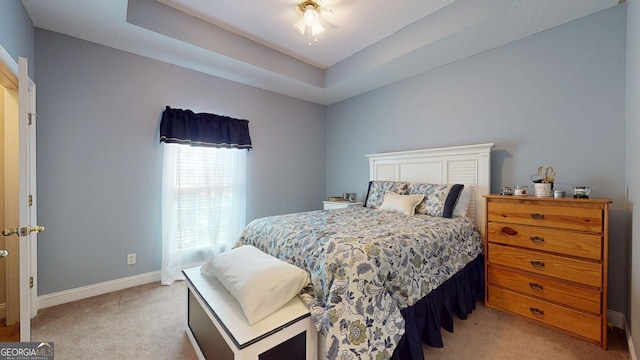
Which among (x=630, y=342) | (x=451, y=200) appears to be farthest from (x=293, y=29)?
(x=630, y=342)

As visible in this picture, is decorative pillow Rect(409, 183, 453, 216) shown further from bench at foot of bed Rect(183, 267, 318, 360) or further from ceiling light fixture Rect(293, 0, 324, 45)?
ceiling light fixture Rect(293, 0, 324, 45)

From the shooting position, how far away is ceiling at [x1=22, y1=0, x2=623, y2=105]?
2.13 meters

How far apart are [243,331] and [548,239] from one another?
231 centimetres

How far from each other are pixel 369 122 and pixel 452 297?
2.67 metres

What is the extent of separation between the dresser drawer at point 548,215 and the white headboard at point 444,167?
271 millimetres

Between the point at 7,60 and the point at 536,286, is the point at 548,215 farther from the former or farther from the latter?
the point at 7,60

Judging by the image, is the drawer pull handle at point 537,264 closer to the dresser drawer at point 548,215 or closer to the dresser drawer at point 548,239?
the dresser drawer at point 548,239

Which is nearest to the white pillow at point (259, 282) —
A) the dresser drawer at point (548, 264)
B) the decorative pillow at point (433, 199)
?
the decorative pillow at point (433, 199)

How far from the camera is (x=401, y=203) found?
107 inches

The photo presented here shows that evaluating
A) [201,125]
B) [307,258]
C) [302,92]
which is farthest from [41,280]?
[302,92]

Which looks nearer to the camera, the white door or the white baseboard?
the white door

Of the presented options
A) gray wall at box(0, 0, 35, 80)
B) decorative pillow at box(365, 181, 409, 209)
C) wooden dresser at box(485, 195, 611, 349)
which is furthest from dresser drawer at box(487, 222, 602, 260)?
gray wall at box(0, 0, 35, 80)

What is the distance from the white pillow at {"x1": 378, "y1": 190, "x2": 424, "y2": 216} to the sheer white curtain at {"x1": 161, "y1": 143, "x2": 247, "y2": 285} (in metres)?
1.98

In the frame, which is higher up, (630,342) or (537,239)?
(537,239)
